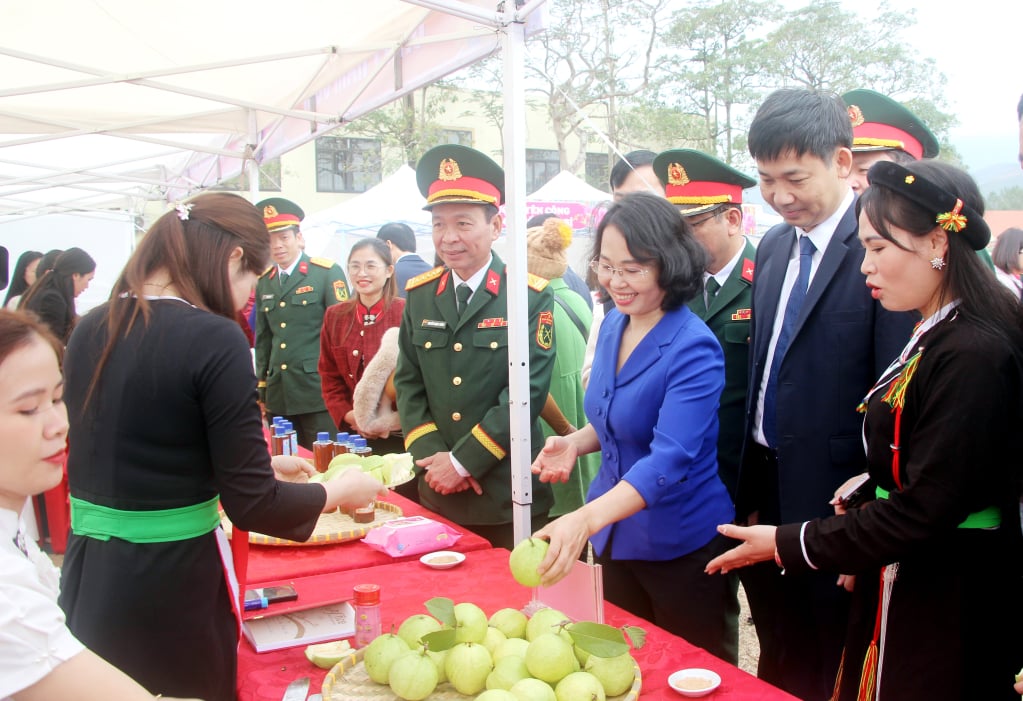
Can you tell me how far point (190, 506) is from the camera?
149 cm

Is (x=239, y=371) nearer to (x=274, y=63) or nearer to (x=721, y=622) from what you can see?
(x=721, y=622)

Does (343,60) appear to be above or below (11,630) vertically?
above

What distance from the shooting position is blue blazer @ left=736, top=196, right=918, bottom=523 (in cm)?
190

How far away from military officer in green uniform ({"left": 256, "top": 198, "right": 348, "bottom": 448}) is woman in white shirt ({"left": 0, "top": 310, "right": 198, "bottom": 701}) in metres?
3.63

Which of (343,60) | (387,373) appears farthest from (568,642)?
(343,60)

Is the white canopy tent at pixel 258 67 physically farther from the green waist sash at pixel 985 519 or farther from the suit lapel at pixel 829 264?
the green waist sash at pixel 985 519

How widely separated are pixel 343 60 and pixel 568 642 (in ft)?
11.8

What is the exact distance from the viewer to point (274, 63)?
4293mm

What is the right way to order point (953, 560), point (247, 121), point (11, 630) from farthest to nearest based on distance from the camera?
point (247, 121)
point (953, 560)
point (11, 630)

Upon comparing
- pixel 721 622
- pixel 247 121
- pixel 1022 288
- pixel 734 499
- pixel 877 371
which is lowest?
pixel 721 622

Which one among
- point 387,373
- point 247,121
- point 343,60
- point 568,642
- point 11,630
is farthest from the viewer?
point 247,121

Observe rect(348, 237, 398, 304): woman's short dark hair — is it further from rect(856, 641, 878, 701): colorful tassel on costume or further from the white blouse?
the white blouse

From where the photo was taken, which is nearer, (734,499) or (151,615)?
(151,615)

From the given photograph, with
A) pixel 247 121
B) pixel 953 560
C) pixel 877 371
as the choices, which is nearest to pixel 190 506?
pixel 953 560
